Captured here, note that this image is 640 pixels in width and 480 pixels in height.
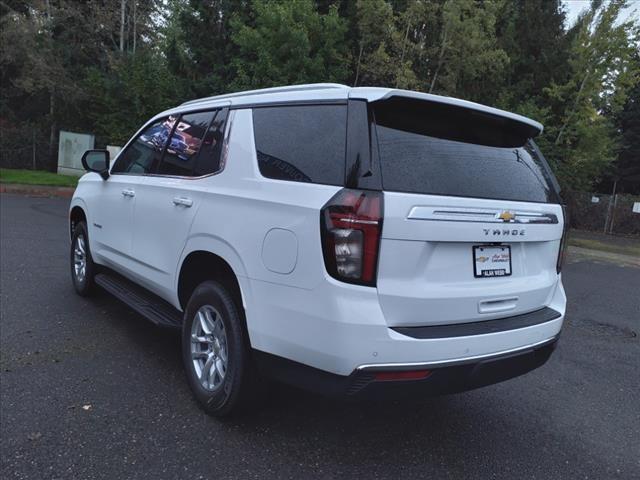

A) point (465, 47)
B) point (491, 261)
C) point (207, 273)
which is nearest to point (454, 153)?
point (491, 261)

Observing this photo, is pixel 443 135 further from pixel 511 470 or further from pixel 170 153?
pixel 170 153

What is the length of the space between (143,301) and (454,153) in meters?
2.58

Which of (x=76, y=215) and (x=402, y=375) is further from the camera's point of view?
(x=76, y=215)

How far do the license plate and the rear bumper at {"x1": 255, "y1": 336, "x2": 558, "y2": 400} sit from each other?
1.40ft

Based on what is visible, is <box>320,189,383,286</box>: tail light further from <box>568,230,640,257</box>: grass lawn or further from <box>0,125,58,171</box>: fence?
<box>0,125,58,171</box>: fence

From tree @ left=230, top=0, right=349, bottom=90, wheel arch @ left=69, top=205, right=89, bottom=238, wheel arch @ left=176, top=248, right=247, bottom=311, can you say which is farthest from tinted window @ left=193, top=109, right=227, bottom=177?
tree @ left=230, top=0, right=349, bottom=90

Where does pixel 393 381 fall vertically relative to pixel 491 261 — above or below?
below

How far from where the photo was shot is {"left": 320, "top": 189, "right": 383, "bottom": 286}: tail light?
2.30m

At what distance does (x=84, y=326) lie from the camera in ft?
14.8

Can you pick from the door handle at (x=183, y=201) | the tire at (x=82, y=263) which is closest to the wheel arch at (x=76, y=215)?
the tire at (x=82, y=263)

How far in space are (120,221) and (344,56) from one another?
17.0 m

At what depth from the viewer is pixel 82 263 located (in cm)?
535

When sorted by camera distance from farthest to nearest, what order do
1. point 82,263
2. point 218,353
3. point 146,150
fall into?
point 82,263
point 146,150
point 218,353

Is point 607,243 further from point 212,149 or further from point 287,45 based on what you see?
point 212,149
